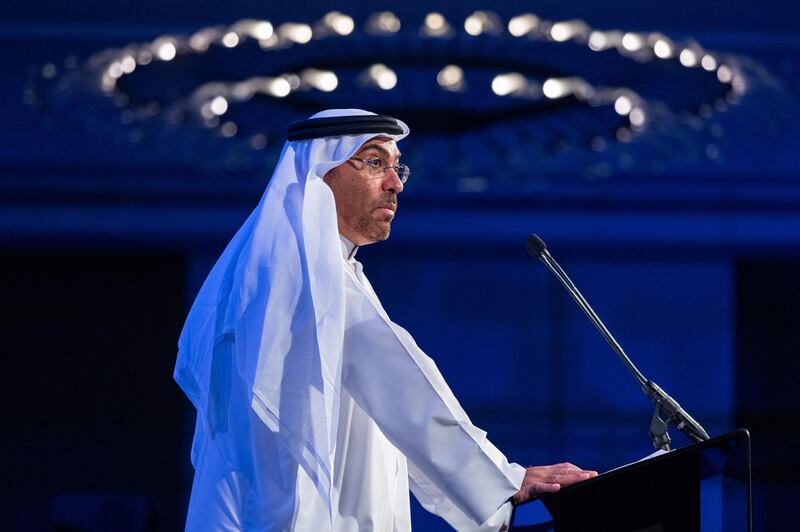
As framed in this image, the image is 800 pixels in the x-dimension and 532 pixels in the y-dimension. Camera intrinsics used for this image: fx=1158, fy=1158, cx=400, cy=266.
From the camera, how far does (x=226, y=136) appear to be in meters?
4.73

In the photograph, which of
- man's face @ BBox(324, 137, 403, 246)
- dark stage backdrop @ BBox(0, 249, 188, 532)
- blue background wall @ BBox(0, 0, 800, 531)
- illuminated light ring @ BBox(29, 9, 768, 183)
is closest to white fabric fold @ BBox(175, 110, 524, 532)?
man's face @ BBox(324, 137, 403, 246)

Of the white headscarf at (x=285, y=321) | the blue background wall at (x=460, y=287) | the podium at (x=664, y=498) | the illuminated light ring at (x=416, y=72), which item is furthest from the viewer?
the blue background wall at (x=460, y=287)

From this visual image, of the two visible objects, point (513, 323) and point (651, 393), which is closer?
point (651, 393)

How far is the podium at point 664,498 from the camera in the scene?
1.93m

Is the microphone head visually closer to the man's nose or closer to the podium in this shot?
the man's nose

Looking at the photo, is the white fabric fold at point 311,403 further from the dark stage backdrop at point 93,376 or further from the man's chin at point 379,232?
the dark stage backdrop at point 93,376

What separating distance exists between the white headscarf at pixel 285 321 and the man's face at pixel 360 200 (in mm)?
66

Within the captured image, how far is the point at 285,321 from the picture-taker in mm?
2107

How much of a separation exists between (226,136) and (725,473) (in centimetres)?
316

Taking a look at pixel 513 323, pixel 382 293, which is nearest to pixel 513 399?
pixel 513 323

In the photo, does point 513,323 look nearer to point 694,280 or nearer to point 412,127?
point 694,280

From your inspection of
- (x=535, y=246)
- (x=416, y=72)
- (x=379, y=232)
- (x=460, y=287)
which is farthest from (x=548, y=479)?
(x=460, y=287)

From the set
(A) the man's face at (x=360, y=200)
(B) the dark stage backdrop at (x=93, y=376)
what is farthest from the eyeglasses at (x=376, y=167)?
(B) the dark stage backdrop at (x=93, y=376)

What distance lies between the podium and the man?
0.08 metres
